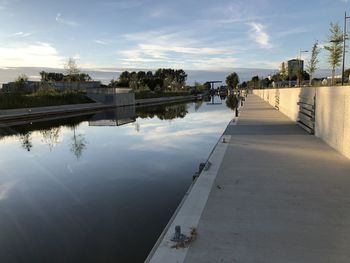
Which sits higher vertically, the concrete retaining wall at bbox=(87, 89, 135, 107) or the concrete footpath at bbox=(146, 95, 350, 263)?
the concrete retaining wall at bbox=(87, 89, 135, 107)

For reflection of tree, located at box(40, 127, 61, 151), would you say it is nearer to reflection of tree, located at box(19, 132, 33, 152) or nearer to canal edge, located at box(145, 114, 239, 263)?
reflection of tree, located at box(19, 132, 33, 152)

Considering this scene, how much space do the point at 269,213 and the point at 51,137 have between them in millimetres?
15766

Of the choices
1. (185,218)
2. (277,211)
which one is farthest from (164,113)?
(185,218)

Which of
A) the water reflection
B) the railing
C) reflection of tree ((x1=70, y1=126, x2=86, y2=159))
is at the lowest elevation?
the water reflection

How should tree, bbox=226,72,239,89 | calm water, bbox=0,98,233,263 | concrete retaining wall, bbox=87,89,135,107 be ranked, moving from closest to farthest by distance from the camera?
calm water, bbox=0,98,233,263
concrete retaining wall, bbox=87,89,135,107
tree, bbox=226,72,239,89

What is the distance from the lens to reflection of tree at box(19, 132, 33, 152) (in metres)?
15.8

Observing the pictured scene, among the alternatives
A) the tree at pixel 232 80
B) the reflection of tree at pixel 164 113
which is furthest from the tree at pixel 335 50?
the tree at pixel 232 80

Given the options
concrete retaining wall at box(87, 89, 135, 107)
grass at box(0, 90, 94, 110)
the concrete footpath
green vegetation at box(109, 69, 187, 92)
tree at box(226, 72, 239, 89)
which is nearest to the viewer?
the concrete footpath

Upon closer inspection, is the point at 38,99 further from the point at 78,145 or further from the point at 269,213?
the point at 269,213

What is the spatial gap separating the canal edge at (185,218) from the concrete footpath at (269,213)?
0.04ft

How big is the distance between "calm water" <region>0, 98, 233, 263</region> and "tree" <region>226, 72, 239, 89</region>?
17020 centimetres

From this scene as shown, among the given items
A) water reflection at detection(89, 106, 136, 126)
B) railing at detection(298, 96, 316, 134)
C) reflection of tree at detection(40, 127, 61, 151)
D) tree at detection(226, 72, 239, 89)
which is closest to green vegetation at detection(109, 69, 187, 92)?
tree at detection(226, 72, 239, 89)

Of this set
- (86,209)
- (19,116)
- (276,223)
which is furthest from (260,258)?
(19,116)

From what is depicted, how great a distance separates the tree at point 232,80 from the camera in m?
182
